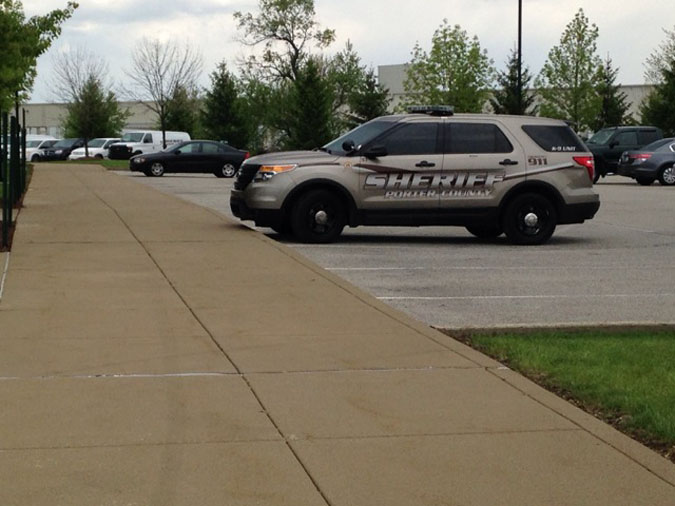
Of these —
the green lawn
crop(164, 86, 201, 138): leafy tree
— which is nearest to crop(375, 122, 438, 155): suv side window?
the green lawn

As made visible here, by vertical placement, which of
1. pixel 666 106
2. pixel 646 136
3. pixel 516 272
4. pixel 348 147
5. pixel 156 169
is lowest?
pixel 516 272

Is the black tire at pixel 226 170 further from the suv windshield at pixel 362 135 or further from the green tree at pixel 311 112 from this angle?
the suv windshield at pixel 362 135

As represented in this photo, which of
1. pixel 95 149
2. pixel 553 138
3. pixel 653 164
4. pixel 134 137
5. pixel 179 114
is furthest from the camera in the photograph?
pixel 179 114

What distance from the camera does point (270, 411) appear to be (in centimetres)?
691

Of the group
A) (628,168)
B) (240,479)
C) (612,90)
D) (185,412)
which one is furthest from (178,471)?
(612,90)

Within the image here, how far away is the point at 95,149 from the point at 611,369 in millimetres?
65814

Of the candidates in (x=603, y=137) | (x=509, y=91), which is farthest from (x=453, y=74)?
(x=603, y=137)

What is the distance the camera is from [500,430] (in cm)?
655

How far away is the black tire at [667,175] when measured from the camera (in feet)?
120

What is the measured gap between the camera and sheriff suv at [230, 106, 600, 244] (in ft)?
56.3

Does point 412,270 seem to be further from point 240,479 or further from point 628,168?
point 628,168

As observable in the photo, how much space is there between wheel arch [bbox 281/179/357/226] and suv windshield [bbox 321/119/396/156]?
57cm

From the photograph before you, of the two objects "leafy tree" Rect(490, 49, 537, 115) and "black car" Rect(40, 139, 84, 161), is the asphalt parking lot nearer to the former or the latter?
"leafy tree" Rect(490, 49, 537, 115)

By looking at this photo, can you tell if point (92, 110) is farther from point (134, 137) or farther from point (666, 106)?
point (666, 106)
